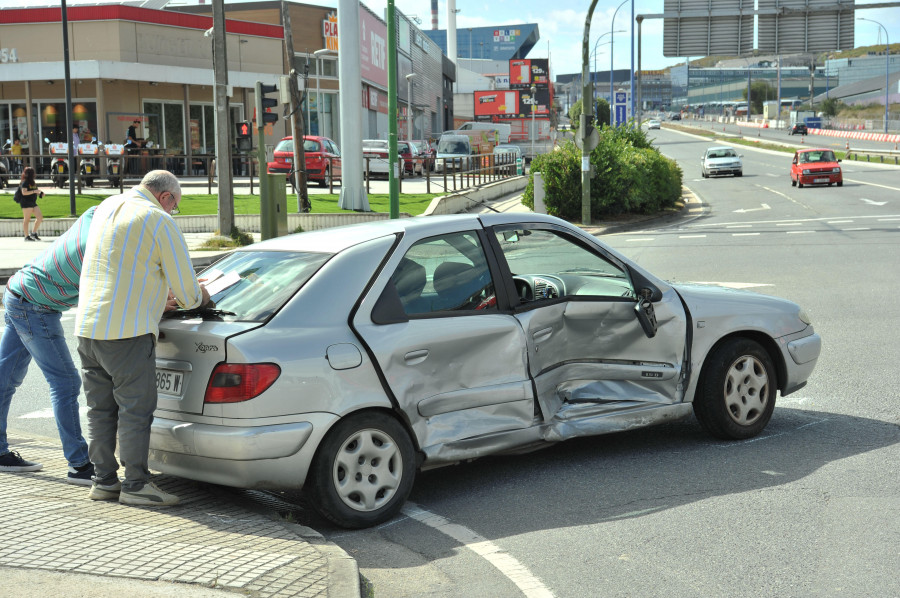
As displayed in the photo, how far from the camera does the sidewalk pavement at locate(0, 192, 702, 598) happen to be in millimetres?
3793

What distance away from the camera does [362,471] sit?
484 centimetres

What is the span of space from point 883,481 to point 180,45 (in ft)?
137

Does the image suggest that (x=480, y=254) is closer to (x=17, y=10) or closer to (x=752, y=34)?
(x=752, y=34)

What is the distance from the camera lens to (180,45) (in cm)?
4306

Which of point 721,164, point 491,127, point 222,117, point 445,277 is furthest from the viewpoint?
point 491,127

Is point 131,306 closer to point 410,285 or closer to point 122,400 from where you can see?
point 122,400

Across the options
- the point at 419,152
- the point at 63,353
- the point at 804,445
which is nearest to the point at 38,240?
the point at 63,353

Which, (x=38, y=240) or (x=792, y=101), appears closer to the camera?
(x=38, y=240)

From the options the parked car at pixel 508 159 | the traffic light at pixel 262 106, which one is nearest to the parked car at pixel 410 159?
the parked car at pixel 508 159

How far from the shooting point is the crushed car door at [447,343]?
499cm

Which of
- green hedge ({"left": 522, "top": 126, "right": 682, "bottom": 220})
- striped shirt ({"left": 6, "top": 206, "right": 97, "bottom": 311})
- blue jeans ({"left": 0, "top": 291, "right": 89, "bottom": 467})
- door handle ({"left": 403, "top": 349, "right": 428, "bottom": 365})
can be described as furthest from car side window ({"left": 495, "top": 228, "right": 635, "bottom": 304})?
green hedge ({"left": 522, "top": 126, "right": 682, "bottom": 220})

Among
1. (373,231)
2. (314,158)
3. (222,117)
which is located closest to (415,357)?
(373,231)

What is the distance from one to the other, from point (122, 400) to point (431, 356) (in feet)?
4.93

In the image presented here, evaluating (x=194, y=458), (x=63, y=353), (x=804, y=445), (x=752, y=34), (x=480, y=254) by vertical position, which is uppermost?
(x=752, y=34)
